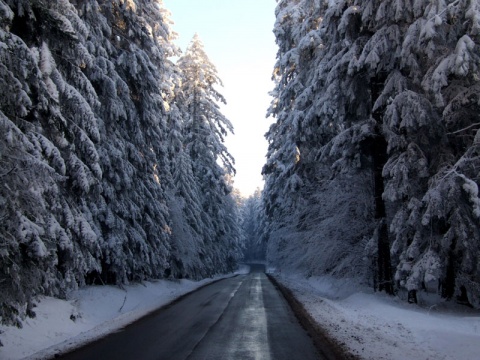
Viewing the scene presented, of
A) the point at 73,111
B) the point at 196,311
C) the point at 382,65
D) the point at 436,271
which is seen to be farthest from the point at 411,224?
the point at 73,111

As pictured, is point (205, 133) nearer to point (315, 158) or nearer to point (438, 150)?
point (315, 158)

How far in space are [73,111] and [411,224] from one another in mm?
9403

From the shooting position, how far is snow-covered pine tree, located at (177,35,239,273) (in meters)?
35.6

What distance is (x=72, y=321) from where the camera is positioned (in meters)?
10.7

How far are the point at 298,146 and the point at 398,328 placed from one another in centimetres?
1663

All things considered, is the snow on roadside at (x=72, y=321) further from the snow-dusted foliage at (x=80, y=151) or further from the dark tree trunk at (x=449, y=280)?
the dark tree trunk at (x=449, y=280)

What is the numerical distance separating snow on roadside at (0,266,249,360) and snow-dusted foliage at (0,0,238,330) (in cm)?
57

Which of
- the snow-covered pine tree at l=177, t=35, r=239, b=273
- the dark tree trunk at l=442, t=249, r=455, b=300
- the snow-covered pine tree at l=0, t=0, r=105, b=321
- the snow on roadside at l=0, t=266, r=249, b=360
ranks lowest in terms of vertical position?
the snow on roadside at l=0, t=266, r=249, b=360

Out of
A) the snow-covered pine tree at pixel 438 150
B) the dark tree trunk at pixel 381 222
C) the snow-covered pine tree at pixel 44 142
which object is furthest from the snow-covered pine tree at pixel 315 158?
the snow-covered pine tree at pixel 44 142

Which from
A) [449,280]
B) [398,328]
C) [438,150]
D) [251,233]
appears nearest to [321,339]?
[398,328]

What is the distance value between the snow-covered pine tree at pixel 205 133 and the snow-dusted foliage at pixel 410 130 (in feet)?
59.9

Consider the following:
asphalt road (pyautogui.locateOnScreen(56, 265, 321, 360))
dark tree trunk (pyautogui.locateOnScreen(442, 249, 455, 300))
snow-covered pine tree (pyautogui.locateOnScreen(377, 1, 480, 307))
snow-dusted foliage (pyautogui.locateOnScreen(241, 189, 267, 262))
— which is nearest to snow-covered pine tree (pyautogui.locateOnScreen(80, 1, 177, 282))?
asphalt road (pyautogui.locateOnScreen(56, 265, 321, 360))

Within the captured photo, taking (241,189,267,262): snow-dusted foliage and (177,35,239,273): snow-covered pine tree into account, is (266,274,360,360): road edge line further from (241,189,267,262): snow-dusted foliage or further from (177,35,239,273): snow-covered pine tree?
(241,189,267,262): snow-dusted foliage

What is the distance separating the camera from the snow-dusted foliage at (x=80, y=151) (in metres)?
6.80
